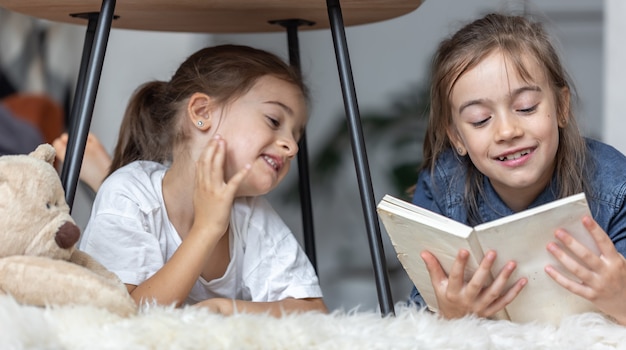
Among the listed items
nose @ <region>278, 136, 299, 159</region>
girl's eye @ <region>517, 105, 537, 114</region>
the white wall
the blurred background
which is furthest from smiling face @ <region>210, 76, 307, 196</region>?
the blurred background

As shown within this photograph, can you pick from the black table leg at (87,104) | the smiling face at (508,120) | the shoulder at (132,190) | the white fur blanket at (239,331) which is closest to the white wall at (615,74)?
the smiling face at (508,120)

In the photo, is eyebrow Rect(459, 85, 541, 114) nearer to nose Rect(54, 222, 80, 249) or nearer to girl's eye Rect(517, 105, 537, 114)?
girl's eye Rect(517, 105, 537, 114)

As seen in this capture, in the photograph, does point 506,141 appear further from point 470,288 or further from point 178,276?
point 178,276

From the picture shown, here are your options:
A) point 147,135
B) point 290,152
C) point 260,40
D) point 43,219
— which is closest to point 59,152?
point 147,135

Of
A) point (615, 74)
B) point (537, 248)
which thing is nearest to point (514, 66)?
point (537, 248)

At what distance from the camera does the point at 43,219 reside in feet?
2.79

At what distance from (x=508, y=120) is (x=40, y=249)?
65 cm

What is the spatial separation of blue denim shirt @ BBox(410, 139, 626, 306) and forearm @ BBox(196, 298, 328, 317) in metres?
0.19

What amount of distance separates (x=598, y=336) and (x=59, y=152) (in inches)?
41.5

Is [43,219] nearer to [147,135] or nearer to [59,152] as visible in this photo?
[147,135]

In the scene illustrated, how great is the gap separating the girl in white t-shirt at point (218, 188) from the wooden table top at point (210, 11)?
6 cm

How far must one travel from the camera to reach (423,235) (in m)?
0.98

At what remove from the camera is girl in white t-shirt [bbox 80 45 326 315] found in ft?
3.61

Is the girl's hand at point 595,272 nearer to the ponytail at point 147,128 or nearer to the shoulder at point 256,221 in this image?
the shoulder at point 256,221
